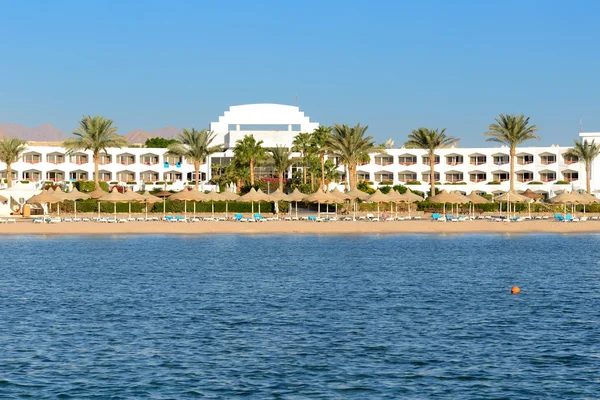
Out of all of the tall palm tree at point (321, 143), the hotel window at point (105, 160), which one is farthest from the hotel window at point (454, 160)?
the hotel window at point (105, 160)

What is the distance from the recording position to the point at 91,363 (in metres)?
20.4

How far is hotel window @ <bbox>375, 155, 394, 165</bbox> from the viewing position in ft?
394

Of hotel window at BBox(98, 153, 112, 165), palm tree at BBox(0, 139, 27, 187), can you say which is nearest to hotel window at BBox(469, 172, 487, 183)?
hotel window at BBox(98, 153, 112, 165)

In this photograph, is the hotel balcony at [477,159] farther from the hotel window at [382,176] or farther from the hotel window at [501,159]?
the hotel window at [382,176]

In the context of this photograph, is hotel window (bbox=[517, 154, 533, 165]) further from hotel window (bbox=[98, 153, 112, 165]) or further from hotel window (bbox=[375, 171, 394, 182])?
hotel window (bbox=[98, 153, 112, 165])

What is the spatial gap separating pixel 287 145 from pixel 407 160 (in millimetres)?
17264

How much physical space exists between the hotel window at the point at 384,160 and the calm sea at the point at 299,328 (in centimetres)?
7276

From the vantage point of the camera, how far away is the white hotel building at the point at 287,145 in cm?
11519

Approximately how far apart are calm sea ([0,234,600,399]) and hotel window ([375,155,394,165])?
72.8 m

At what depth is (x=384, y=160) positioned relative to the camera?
12044cm

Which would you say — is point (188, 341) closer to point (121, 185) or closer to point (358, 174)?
point (121, 185)

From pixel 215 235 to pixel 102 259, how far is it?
2108 cm

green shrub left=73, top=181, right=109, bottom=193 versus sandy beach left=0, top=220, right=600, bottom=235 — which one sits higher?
green shrub left=73, top=181, right=109, bottom=193

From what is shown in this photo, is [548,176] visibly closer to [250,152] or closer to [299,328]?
[250,152]
